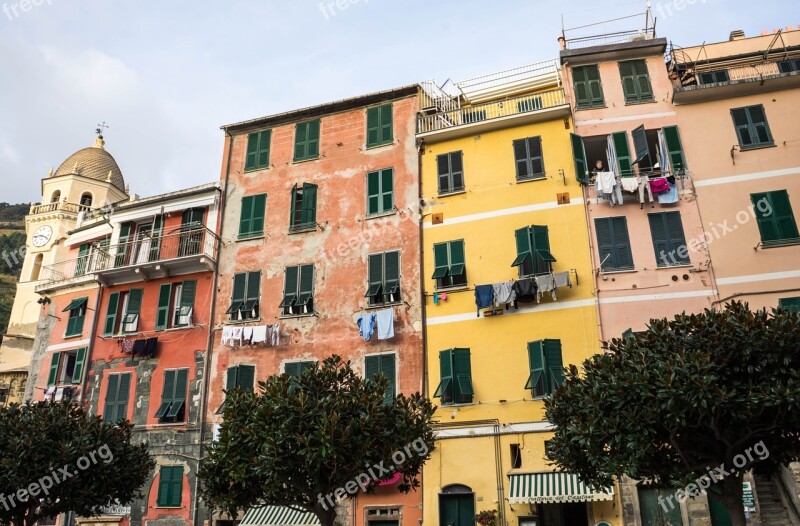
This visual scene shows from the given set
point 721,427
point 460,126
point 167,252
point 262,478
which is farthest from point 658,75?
point 167,252

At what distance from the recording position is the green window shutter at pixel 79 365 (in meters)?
27.7

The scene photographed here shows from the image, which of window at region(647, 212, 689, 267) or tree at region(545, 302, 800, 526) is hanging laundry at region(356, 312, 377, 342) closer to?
tree at region(545, 302, 800, 526)

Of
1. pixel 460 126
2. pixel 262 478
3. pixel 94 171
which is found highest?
pixel 94 171

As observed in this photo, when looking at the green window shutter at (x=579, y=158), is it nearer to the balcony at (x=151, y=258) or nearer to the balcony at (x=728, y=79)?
the balcony at (x=728, y=79)

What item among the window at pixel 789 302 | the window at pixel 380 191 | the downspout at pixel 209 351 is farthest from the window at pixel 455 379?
the window at pixel 789 302

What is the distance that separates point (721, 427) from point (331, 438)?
840 cm

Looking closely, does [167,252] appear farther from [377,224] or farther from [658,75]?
[658,75]

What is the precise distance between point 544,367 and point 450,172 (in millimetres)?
8569

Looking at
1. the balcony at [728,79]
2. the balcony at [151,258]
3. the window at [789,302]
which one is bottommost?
the window at [789,302]

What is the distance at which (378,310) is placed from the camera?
23.3m

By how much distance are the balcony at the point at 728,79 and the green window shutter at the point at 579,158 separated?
386 cm

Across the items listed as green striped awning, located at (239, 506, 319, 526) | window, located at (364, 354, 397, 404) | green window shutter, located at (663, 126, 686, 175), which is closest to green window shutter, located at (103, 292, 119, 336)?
green striped awning, located at (239, 506, 319, 526)

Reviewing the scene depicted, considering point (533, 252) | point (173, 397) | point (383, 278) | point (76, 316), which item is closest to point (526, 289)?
point (533, 252)

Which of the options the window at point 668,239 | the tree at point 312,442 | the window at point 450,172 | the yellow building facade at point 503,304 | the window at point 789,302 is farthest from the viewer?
the window at point 450,172
